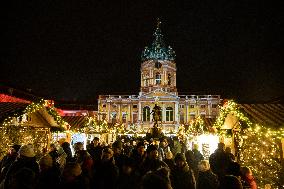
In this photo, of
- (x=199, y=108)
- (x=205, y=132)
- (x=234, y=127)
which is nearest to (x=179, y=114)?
(x=199, y=108)

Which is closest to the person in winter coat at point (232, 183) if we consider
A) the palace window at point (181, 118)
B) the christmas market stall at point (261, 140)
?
the christmas market stall at point (261, 140)

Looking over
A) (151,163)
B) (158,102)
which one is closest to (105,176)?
(151,163)

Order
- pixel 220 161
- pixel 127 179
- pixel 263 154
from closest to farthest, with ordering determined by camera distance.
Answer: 1. pixel 127 179
2. pixel 220 161
3. pixel 263 154

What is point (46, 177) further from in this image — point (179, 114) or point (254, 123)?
point (179, 114)

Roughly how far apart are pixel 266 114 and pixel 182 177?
4443mm

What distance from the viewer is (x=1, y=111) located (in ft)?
30.3

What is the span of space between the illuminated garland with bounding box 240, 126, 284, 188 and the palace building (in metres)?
46.7

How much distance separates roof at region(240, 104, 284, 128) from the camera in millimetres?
8014

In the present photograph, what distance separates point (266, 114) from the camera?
8852 millimetres

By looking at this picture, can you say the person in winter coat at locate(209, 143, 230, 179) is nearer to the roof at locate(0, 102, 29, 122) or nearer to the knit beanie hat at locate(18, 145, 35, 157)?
the knit beanie hat at locate(18, 145, 35, 157)

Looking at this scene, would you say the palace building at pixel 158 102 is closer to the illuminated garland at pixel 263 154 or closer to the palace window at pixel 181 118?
the palace window at pixel 181 118

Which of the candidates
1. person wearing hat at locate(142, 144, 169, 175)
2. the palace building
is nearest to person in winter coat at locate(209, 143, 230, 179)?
person wearing hat at locate(142, 144, 169, 175)

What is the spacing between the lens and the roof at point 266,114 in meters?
8.01

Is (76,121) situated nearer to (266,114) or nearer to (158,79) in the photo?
(266,114)
